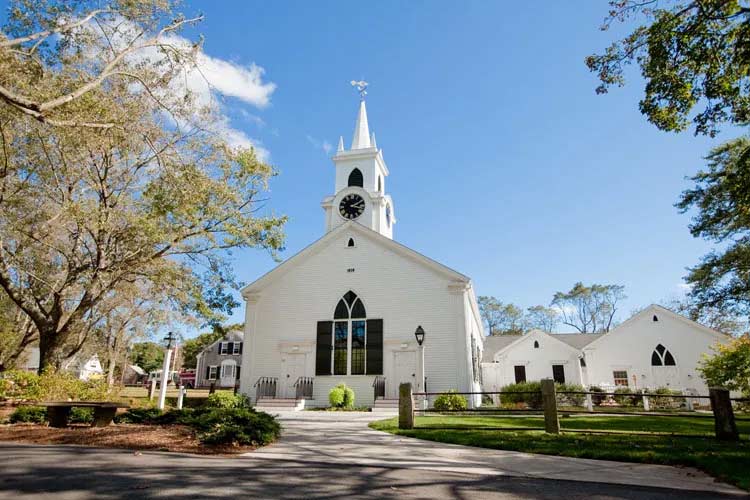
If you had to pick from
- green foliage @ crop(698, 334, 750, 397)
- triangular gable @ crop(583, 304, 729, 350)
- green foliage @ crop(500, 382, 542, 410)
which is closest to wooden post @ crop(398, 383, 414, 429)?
green foliage @ crop(500, 382, 542, 410)

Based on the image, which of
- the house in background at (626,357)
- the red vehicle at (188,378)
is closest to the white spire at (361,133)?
the house in background at (626,357)

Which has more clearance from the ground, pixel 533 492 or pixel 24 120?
pixel 24 120

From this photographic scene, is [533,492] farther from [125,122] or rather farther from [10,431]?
[125,122]

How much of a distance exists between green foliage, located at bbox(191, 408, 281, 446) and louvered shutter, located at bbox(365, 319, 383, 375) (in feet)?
35.0

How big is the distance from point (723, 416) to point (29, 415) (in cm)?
1432

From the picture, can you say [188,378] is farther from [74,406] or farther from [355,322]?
[74,406]

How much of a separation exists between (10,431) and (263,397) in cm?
1146

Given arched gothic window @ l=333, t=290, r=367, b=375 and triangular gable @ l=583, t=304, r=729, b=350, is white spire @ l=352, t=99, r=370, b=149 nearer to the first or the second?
arched gothic window @ l=333, t=290, r=367, b=375

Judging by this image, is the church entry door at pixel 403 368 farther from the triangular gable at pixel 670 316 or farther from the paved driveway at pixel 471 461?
the triangular gable at pixel 670 316

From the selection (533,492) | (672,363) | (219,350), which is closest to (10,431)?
(533,492)

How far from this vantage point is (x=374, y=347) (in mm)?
19938

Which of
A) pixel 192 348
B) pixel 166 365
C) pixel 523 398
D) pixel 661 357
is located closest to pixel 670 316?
pixel 661 357

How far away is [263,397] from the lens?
2002 cm

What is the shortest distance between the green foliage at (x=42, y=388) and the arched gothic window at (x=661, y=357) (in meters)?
27.0
